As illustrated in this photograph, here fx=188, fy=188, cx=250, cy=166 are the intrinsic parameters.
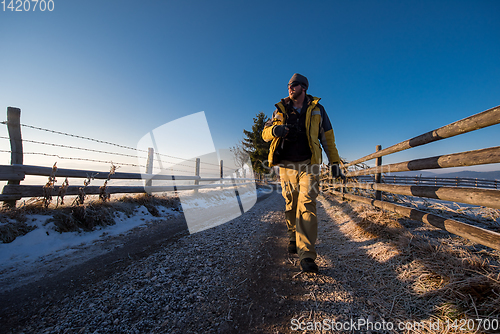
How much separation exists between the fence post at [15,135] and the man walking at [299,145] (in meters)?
4.24

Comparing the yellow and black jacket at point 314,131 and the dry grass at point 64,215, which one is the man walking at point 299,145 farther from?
the dry grass at point 64,215

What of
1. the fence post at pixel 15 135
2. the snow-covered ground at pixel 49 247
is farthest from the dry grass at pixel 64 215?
the fence post at pixel 15 135

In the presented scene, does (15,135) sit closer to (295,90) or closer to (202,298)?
(202,298)

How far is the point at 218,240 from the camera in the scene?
2.97 meters

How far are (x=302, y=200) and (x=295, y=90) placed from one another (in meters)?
1.51

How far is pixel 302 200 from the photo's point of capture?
7.57ft

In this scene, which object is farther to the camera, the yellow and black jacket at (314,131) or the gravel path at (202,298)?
the yellow and black jacket at (314,131)

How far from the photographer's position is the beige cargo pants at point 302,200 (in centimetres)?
213

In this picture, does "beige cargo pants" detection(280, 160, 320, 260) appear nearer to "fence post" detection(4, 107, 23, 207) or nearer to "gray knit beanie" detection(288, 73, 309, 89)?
"gray knit beanie" detection(288, 73, 309, 89)

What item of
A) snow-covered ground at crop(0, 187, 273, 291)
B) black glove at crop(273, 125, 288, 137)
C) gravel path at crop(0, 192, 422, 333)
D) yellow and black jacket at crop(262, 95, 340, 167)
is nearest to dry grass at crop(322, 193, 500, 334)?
gravel path at crop(0, 192, 422, 333)

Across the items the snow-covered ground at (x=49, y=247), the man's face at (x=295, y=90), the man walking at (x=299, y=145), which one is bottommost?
the snow-covered ground at (x=49, y=247)

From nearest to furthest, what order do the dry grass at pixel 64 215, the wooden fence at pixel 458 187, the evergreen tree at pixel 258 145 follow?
the wooden fence at pixel 458 187 → the dry grass at pixel 64 215 → the evergreen tree at pixel 258 145

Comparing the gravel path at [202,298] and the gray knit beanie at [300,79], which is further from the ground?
the gray knit beanie at [300,79]

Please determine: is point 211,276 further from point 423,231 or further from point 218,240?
point 423,231
